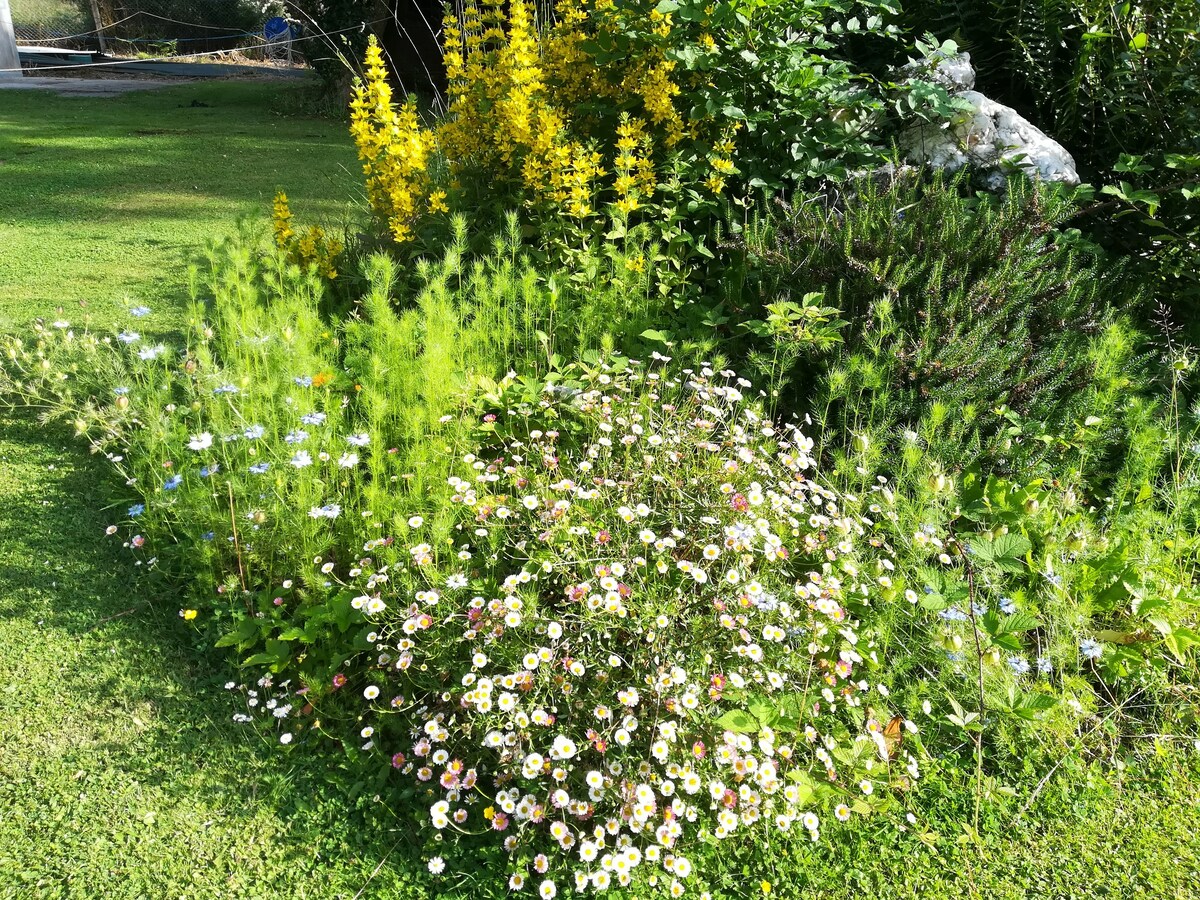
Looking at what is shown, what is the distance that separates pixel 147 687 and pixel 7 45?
19.6 metres

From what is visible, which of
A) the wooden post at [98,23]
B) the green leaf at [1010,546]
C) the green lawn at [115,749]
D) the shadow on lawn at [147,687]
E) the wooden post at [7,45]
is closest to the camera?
the green lawn at [115,749]

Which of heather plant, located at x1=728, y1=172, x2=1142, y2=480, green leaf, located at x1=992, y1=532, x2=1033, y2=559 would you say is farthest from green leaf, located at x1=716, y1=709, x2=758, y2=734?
heather plant, located at x1=728, y1=172, x2=1142, y2=480

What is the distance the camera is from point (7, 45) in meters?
16.3

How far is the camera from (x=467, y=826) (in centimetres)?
186

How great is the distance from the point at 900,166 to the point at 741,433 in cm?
182

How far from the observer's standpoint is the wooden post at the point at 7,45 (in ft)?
52.4

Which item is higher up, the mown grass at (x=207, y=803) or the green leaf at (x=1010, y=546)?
the green leaf at (x=1010, y=546)

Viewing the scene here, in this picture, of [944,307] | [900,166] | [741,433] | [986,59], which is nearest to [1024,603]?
[741,433]

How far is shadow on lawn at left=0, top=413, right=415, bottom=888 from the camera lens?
1894mm

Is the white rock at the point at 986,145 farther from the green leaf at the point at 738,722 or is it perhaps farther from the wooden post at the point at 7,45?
the wooden post at the point at 7,45

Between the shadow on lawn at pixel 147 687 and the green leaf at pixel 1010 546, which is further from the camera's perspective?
the green leaf at pixel 1010 546

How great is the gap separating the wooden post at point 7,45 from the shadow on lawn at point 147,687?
17.6 m

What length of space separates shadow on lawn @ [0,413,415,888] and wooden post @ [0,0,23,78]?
17558mm

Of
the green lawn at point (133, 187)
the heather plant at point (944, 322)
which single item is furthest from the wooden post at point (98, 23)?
the heather plant at point (944, 322)
